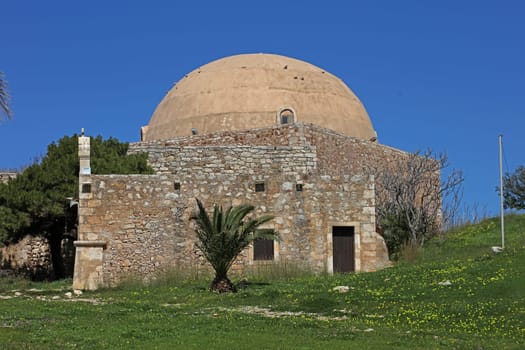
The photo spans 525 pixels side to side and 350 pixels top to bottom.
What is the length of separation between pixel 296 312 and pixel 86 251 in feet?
24.9

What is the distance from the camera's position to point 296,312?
524 inches

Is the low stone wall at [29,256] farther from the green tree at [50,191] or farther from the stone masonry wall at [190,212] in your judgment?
the stone masonry wall at [190,212]

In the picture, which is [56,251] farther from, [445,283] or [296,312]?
[445,283]

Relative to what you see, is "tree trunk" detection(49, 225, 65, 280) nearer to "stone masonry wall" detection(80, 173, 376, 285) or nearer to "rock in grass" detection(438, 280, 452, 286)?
"stone masonry wall" detection(80, 173, 376, 285)

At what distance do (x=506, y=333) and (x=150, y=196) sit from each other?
11.2m

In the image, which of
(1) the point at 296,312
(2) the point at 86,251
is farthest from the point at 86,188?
(1) the point at 296,312

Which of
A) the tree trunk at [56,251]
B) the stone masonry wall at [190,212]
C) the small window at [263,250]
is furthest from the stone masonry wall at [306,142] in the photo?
the small window at [263,250]

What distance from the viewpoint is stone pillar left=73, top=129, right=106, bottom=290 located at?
18.9 metres

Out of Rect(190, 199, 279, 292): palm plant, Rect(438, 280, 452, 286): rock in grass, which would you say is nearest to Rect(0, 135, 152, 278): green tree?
Rect(190, 199, 279, 292): palm plant

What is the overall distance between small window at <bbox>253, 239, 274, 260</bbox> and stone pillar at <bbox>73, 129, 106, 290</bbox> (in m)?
3.93

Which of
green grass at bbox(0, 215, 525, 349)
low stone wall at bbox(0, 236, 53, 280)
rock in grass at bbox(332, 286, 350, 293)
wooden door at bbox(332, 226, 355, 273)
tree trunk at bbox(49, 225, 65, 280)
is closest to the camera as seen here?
green grass at bbox(0, 215, 525, 349)

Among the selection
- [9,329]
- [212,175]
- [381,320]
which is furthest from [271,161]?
[9,329]

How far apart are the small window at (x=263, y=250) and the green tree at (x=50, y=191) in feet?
14.1

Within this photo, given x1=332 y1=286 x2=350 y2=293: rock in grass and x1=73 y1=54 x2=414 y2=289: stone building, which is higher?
x1=73 y1=54 x2=414 y2=289: stone building
